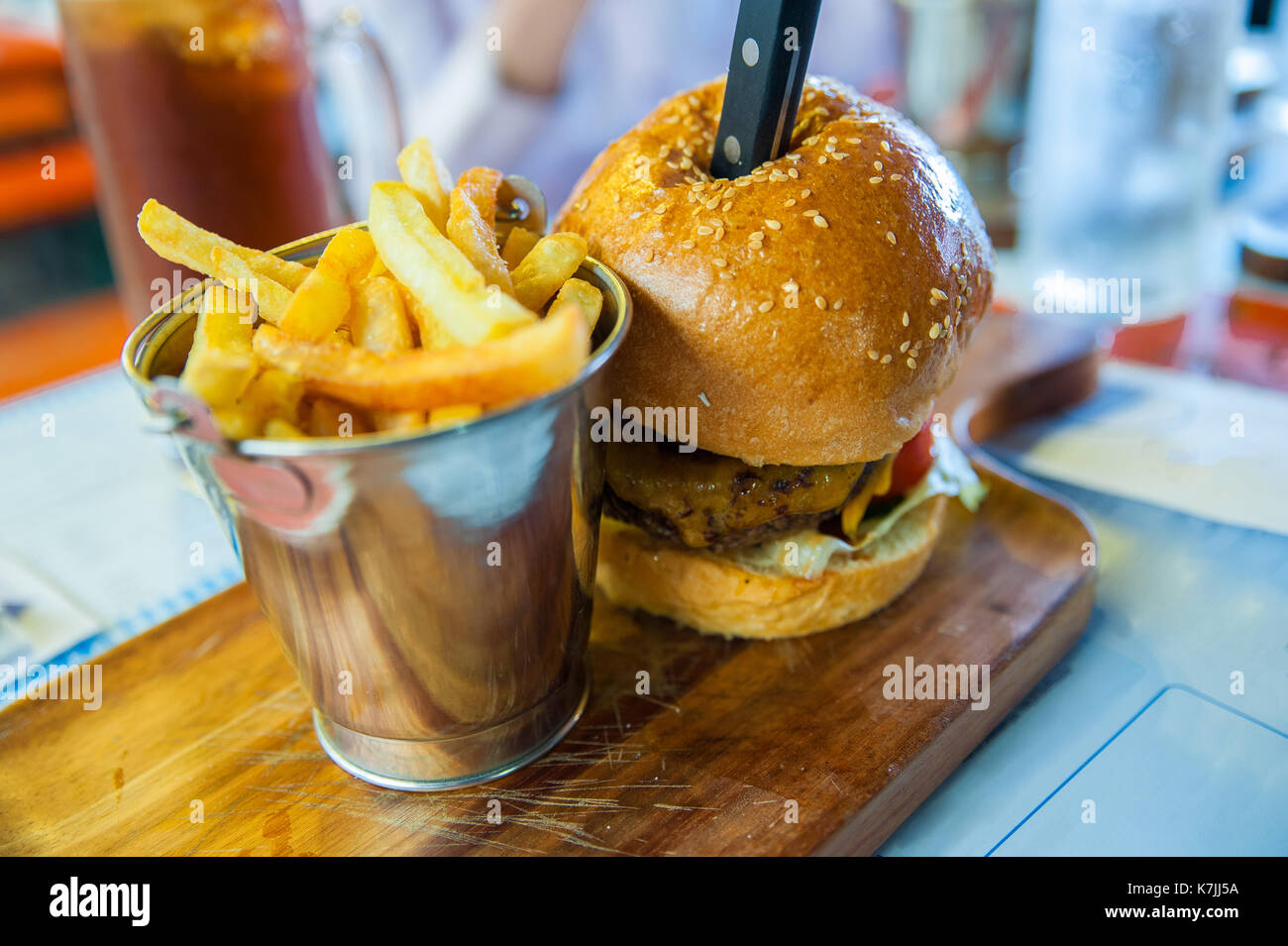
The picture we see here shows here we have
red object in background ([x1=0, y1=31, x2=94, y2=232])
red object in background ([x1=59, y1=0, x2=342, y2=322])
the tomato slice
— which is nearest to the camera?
the tomato slice

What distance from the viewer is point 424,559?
1376 millimetres

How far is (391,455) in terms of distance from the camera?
4.05 ft

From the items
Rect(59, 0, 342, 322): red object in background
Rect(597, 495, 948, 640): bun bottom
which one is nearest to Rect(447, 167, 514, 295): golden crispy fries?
Rect(597, 495, 948, 640): bun bottom

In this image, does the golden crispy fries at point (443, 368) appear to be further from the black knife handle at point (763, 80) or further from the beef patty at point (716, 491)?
the black knife handle at point (763, 80)

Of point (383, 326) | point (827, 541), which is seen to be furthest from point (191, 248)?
point (827, 541)

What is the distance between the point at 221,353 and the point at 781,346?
0.84 meters

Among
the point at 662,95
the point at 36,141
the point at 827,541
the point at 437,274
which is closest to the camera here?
the point at 437,274

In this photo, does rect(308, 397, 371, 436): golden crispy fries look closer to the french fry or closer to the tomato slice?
the french fry

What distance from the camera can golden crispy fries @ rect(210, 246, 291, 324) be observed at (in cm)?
145

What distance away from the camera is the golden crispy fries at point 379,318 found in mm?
1366

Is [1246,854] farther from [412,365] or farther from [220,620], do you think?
[220,620]

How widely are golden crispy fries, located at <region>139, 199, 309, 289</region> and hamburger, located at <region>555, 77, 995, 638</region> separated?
0.53 m

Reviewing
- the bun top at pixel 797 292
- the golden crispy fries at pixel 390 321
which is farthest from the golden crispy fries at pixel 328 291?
the bun top at pixel 797 292

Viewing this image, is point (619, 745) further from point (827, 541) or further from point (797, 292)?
point (797, 292)
